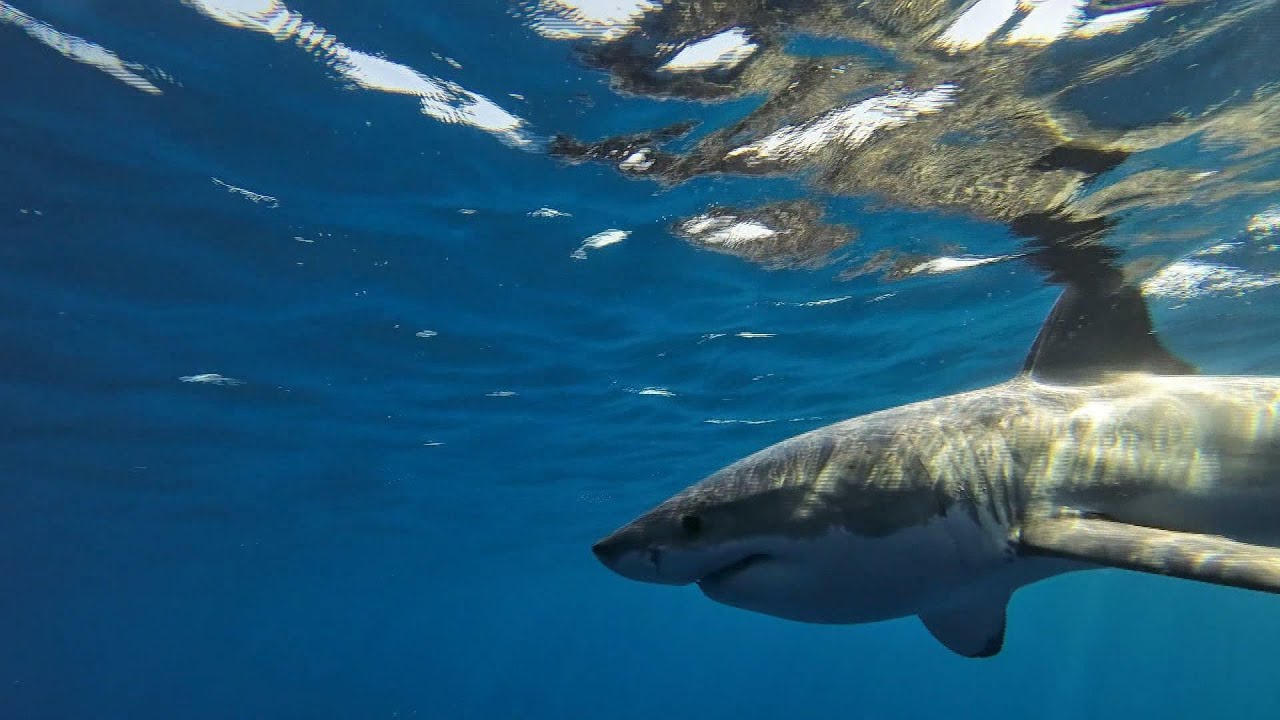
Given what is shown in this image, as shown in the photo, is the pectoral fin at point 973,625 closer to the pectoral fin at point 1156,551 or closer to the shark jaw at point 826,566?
the shark jaw at point 826,566

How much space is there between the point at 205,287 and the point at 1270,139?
14.8 meters

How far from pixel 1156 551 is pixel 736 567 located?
1.68 meters

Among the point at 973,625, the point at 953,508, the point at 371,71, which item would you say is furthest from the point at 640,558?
the point at 371,71

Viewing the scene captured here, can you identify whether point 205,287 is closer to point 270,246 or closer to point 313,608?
point 270,246

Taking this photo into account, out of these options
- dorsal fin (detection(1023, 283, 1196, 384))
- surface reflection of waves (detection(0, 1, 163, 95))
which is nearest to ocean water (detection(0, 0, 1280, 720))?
surface reflection of waves (detection(0, 1, 163, 95))

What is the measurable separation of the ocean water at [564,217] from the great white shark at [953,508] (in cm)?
419

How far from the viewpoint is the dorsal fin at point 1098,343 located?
4.66m

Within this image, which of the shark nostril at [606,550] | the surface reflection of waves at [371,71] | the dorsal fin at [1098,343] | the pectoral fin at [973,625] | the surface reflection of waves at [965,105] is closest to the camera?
the shark nostril at [606,550]

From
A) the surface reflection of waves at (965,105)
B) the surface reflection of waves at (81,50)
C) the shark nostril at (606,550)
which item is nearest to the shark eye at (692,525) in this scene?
the shark nostril at (606,550)

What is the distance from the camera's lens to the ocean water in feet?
21.8

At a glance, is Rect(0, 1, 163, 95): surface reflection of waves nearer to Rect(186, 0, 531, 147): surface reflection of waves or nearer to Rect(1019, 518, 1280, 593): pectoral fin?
Rect(186, 0, 531, 147): surface reflection of waves

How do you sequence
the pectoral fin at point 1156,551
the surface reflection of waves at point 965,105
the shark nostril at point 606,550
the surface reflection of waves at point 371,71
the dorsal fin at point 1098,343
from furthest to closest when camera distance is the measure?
the surface reflection of waves at point 371,71, the surface reflection of waves at point 965,105, the dorsal fin at point 1098,343, the shark nostril at point 606,550, the pectoral fin at point 1156,551

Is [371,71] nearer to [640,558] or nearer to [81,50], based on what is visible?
[81,50]

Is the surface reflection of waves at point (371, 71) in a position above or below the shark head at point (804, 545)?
above
